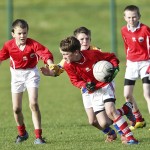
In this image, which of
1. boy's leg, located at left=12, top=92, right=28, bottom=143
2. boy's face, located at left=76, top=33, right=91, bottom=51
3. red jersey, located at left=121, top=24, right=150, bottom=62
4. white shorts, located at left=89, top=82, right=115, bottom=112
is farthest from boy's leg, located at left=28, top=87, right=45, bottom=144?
red jersey, located at left=121, top=24, right=150, bottom=62

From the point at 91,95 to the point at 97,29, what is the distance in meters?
25.3

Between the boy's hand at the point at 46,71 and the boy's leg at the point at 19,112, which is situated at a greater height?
the boy's hand at the point at 46,71

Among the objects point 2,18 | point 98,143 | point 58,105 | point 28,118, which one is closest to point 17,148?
point 98,143

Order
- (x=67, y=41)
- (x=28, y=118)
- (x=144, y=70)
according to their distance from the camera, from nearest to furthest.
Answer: (x=67, y=41)
(x=144, y=70)
(x=28, y=118)

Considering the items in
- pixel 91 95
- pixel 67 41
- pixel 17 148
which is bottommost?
pixel 17 148

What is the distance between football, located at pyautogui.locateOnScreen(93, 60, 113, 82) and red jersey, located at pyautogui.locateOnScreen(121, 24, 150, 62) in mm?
2344

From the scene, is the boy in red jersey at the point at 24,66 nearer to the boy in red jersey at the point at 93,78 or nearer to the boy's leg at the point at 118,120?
the boy in red jersey at the point at 93,78

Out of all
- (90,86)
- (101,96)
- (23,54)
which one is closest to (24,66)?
(23,54)

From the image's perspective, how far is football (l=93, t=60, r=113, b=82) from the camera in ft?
33.7

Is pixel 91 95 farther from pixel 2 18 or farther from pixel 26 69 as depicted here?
pixel 2 18

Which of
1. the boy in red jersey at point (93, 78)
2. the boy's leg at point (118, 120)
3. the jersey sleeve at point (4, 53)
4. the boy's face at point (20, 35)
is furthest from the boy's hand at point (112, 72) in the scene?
the jersey sleeve at point (4, 53)

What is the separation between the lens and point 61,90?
20.3 metres

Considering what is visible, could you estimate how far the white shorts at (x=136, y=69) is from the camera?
497 inches

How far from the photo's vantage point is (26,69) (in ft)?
36.8
